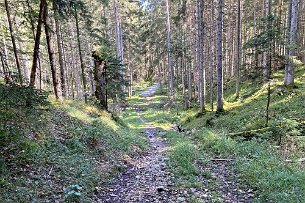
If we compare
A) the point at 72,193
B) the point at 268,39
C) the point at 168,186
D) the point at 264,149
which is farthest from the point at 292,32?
the point at 72,193

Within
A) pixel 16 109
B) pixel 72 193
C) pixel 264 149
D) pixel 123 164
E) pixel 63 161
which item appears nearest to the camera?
pixel 72 193

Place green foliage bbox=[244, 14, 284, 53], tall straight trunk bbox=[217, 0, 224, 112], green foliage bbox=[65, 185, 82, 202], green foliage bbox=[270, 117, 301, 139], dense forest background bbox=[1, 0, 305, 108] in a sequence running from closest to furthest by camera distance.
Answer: green foliage bbox=[65, 185, 82, 202]
green foliage bbox=[270, 117, 301, 139]
dense forest background bbox=[1, 0, 305, 108]
green foliage bbox=[244, 14, 284, 53]
tall straight trunk bbox=[217, 0, 224, 112]

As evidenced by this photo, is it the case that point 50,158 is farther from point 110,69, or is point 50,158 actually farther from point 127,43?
point 127,43

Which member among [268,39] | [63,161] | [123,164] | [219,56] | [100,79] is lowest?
[123,164]

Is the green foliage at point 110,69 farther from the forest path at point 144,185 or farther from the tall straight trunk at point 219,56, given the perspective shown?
the forest path at point 144,185

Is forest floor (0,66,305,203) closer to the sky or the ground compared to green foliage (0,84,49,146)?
closer to the ground

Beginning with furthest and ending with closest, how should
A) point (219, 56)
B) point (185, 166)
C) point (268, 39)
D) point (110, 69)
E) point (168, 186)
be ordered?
point (110, 69), point (219, 56), point (268, 39), point (185, 166), point (168, 186)

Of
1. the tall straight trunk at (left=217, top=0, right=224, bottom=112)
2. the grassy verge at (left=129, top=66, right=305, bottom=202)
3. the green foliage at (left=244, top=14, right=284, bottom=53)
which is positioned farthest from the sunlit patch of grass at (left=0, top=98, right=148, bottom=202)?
the tall straight trunk at (left=217, top=0, right=224, bottom=112)

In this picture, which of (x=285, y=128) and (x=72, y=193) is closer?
(x=72, y=193)

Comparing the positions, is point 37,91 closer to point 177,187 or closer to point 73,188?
point 73,188

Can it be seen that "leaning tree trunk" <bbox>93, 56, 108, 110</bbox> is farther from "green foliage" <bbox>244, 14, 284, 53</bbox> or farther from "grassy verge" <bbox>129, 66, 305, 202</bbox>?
"green foliage" <bbox>244, 14, 284, 53</bbox>

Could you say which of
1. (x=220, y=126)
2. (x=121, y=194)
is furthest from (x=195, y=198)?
(x=220, y=126)

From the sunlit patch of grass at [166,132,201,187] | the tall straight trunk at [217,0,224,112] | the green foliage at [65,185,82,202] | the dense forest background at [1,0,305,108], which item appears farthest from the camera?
the tall straight trunk at [217,0,224,112]

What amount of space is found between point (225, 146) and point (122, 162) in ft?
13.7
